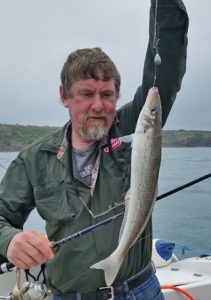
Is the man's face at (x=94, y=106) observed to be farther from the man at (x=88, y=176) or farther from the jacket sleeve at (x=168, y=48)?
the jacket sleeve at (x=168, y=48)

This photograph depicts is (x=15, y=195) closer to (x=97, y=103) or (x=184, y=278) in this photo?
(x=97, y=103)

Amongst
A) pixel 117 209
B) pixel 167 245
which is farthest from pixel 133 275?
pixel 167 245

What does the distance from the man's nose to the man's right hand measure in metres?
0.88

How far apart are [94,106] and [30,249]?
993 mm

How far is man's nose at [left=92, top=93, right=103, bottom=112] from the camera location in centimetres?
290

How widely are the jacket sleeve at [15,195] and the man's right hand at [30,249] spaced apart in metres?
0.47

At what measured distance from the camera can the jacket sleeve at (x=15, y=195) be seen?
309 centimetres

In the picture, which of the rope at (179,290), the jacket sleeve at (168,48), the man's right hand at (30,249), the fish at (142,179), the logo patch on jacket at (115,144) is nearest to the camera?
the fish at (142,179)

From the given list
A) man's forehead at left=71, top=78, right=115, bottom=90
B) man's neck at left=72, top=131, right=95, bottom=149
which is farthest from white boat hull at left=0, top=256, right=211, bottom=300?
man's forehead at left=71, top=78, right=115, bottom=90

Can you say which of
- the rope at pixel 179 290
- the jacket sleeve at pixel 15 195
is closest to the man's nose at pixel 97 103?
the jacket sleeve at pixel 15 195

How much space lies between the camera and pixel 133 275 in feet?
9.37

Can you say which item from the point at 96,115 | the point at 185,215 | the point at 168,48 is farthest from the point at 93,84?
the point at 185,215

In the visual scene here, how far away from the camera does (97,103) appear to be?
289 cm

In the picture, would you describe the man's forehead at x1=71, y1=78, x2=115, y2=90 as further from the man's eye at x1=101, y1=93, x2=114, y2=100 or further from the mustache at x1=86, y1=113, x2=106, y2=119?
the mustache at x1=86, y1=113, x2=106, y2=119
